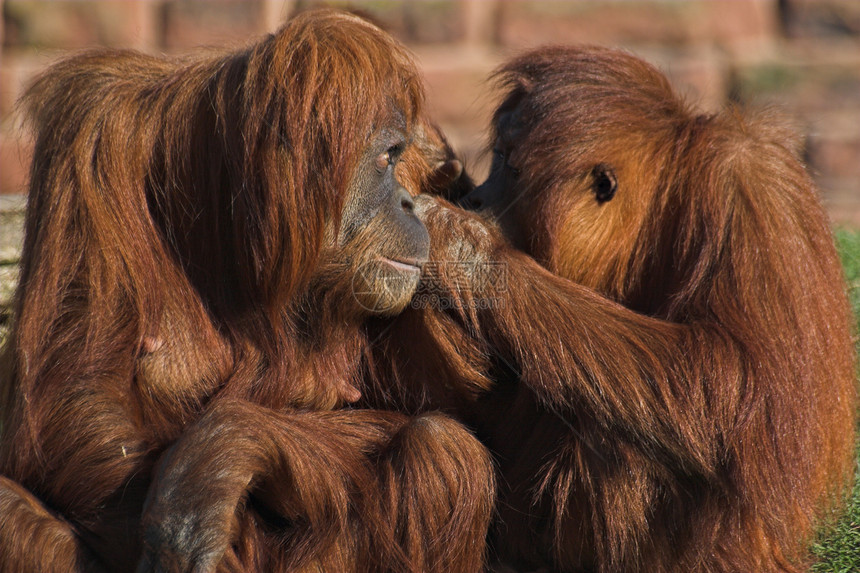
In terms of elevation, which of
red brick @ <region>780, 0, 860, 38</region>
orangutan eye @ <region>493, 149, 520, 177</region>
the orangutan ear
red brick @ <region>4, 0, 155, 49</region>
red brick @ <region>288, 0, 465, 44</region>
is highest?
red brick @ <region>780, 0, 860, 38</region>

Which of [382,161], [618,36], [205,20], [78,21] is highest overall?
[382,161]

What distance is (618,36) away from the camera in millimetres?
6031

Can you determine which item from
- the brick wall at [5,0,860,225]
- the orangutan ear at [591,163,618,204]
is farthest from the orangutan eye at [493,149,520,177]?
the brick wall at [5,0,860,225]

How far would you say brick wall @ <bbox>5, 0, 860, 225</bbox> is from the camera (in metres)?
6.02

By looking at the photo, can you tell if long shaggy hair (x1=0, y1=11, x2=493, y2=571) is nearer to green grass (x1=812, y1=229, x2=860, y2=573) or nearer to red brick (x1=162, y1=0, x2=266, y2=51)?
green grass (x1=812, y1=229, x2=860, y2=573)

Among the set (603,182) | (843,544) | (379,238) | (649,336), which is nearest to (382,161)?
(379,238)

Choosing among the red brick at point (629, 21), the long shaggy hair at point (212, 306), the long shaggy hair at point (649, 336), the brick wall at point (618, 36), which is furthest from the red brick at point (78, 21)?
the long shaggy hair at point (649, 336)

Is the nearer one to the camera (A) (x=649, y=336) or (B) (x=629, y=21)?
(A) (x=649, y=336)

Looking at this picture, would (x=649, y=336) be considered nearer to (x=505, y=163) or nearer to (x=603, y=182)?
(x=603, y=182)

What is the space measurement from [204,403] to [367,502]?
559 mm

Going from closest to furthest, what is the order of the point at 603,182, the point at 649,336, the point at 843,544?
the point at 649,336, the point at 603,182, the point at 843,544

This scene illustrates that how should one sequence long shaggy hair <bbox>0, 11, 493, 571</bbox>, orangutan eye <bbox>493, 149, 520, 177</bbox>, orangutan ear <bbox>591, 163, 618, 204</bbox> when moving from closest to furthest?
1. long shaggy hair <bbox>0, 11, 493, 571</bbox>
2. orangutan ear <bbox>591, 163, 618, 204</bbox>
3. orangutan eye <bbox>493, 149, 520, 177</bbox>

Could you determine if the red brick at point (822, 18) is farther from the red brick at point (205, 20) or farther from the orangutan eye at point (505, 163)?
the orangutan eye at point (505, 163)

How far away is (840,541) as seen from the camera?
3.10m
